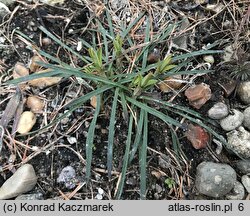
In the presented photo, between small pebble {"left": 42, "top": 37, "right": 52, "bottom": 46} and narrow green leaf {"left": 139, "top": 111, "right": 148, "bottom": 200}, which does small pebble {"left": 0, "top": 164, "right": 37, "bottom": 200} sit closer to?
narrow green leaf {"left": 139, "top": 111, "right": 148, "bottom": 200}

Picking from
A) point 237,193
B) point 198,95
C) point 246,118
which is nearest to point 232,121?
point 246,118

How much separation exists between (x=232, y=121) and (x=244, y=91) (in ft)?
0.49

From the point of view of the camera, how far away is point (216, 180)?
1.57m

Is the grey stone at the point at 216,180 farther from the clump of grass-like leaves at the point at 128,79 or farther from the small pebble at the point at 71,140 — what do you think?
the small pebble at the point at 71,140

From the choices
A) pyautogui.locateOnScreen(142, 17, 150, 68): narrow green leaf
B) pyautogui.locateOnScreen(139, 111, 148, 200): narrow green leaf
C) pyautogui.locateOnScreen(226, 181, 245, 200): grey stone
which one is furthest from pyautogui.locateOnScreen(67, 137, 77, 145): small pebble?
pyautogui.locateOnScreen(226, 181, 245, 200): grey stone

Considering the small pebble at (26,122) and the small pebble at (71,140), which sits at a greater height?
the small pebble at (26,122)

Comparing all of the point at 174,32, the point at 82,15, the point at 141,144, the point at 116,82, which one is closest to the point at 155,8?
the point at 174,32

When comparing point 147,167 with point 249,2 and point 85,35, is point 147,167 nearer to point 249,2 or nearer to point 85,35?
point 85,35

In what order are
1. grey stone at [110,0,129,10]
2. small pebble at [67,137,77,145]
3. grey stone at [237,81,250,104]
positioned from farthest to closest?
grey stone at [110,0,129,10] → grey stone at [237,81,250,104] → small pebble at [67,137,77,145]

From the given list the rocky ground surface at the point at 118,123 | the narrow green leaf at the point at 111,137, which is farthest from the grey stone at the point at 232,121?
the narrow green leaf at the point at 111,137

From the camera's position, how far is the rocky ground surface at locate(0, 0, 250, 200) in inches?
62.9

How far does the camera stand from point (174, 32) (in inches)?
72.8

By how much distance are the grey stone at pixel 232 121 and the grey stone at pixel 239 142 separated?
2cm

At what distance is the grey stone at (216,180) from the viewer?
1568mm
